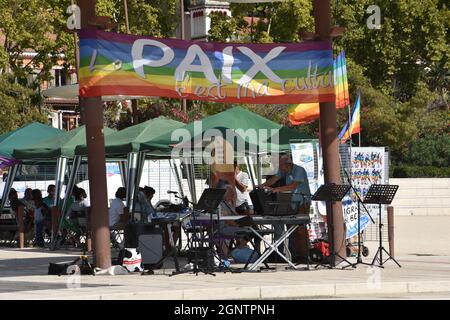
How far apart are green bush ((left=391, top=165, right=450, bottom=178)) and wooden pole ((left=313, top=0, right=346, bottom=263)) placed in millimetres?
30865

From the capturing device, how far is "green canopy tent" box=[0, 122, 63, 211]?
98.6 ft

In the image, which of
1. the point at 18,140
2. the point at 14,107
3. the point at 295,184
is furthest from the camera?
the point at 14,107

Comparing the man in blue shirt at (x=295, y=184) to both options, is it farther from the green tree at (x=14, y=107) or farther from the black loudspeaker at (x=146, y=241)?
the green tree at (x=14, y=107)

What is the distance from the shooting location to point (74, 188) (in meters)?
28.1

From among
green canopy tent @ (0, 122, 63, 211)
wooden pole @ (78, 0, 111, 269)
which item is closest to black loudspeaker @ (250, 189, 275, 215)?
wooden pole @ (78, 0, 111, 269)

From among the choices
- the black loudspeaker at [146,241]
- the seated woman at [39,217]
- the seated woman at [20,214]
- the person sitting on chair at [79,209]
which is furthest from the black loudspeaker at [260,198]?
the seated woman at [20,214]

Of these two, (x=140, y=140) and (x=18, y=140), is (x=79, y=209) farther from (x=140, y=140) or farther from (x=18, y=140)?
(x=18, y=140)

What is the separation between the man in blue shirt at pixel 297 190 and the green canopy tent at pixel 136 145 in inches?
209

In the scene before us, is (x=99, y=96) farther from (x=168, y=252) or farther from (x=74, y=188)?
(x=74, y=188)

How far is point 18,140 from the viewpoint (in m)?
30.8

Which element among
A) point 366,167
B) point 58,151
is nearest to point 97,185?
point 366,167

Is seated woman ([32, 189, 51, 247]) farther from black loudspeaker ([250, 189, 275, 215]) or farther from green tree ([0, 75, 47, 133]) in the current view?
green tree ([0, 75, 47, 133])

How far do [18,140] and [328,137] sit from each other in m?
13.1

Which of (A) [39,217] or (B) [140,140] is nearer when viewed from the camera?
(B) [140,140]
